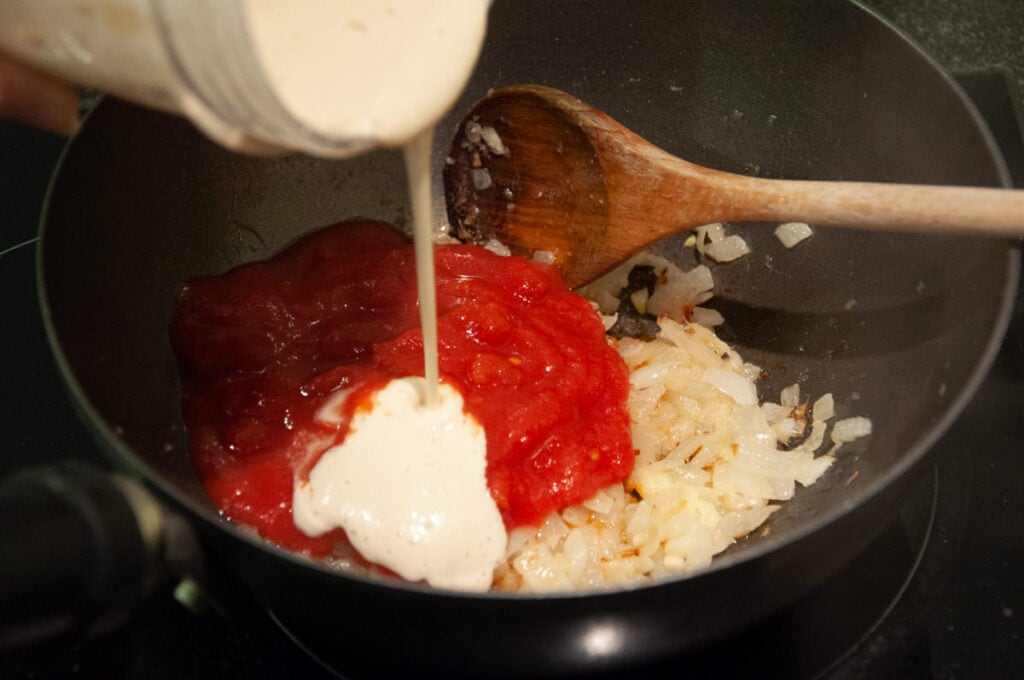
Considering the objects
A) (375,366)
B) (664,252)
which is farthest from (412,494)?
(664,252)

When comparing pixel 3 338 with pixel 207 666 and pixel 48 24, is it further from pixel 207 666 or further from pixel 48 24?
pixel 48 24

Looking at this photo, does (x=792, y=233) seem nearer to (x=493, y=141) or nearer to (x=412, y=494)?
(x=493, y=141)

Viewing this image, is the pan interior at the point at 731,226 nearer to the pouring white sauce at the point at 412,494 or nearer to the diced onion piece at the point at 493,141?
the diced onion piece at the point at 493,141

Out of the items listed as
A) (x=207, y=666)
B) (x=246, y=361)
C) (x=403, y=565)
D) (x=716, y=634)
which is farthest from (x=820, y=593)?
(x=246, y=361)

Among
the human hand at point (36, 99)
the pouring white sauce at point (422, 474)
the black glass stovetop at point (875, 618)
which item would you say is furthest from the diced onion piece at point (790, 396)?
the human hand at point (36, 99)

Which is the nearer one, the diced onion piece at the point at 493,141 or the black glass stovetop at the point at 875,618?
the black glass stovetop at the point at 875,618
